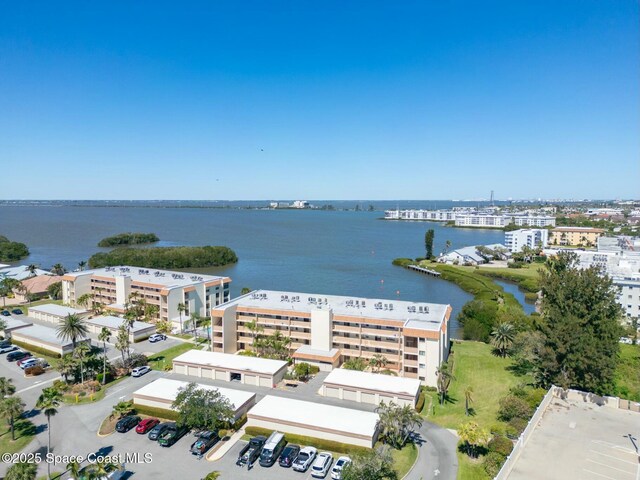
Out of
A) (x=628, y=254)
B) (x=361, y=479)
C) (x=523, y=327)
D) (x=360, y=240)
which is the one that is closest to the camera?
(x=361, y=479)

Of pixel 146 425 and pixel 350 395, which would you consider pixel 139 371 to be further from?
pixel 350 395

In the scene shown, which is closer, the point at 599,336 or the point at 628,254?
the point at 599,336

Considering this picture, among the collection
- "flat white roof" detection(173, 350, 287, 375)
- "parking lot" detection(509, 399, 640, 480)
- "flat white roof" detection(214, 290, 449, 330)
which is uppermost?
"flat white roof" detection(214, 290, 449, 330)

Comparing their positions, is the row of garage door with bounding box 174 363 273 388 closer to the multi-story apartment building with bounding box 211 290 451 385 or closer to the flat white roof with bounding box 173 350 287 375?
the flat white roof with bounding box 173 350 287 375

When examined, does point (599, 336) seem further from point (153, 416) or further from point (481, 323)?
point (153, 416)

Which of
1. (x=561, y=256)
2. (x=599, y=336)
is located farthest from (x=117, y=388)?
(x=561, y=256)

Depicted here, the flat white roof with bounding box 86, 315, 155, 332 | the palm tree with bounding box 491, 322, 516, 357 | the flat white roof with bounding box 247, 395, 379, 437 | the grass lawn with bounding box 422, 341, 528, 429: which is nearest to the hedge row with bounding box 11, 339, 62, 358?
the flat white roof with bounding box 86, 315, 155, 332

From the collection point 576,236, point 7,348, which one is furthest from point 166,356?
point 576,236
